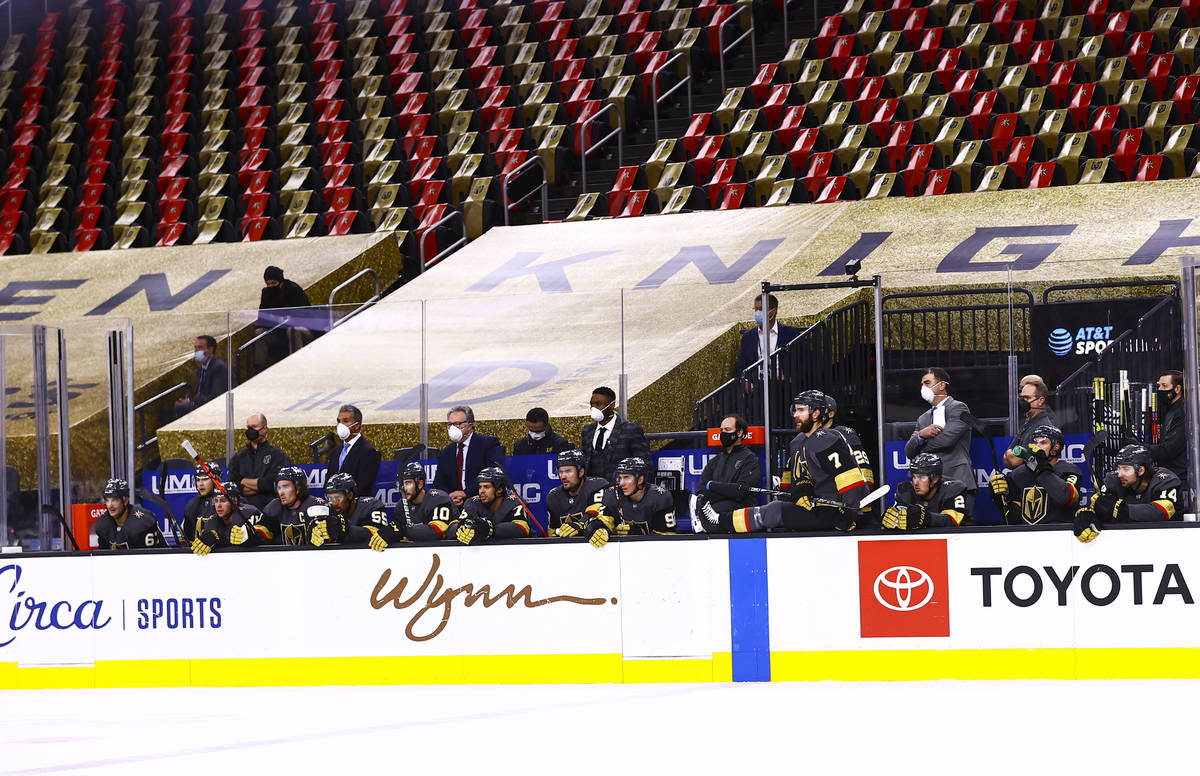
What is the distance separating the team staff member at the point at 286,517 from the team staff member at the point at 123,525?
2.72ft

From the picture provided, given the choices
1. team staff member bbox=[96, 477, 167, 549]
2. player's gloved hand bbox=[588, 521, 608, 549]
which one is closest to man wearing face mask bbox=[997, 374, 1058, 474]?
player's gloved hand bbox=[588, 521, 608, 549]

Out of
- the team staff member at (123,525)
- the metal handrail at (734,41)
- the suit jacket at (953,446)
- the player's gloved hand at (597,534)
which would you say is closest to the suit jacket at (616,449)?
the player's gloved hand at (597,534)

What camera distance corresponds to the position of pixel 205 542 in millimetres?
10180

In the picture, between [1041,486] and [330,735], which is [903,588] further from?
[330,735]

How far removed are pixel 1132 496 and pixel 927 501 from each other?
3.77 feet

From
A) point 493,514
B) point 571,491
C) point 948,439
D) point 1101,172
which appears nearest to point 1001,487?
point 948,439

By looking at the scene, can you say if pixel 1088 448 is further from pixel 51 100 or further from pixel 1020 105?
pixel 51 100

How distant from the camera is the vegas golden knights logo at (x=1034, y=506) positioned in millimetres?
9195

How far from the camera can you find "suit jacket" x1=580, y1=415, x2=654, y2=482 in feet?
34.8

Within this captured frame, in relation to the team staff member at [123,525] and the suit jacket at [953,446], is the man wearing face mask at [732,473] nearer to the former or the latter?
the suit jacket at [953,446]

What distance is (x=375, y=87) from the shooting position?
815 inches

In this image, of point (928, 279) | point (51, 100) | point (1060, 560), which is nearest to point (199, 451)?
point (928, 279)

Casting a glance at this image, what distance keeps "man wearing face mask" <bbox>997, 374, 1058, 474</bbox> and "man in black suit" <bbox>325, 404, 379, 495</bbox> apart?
14.1 feet

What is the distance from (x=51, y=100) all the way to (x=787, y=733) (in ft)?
61.0
